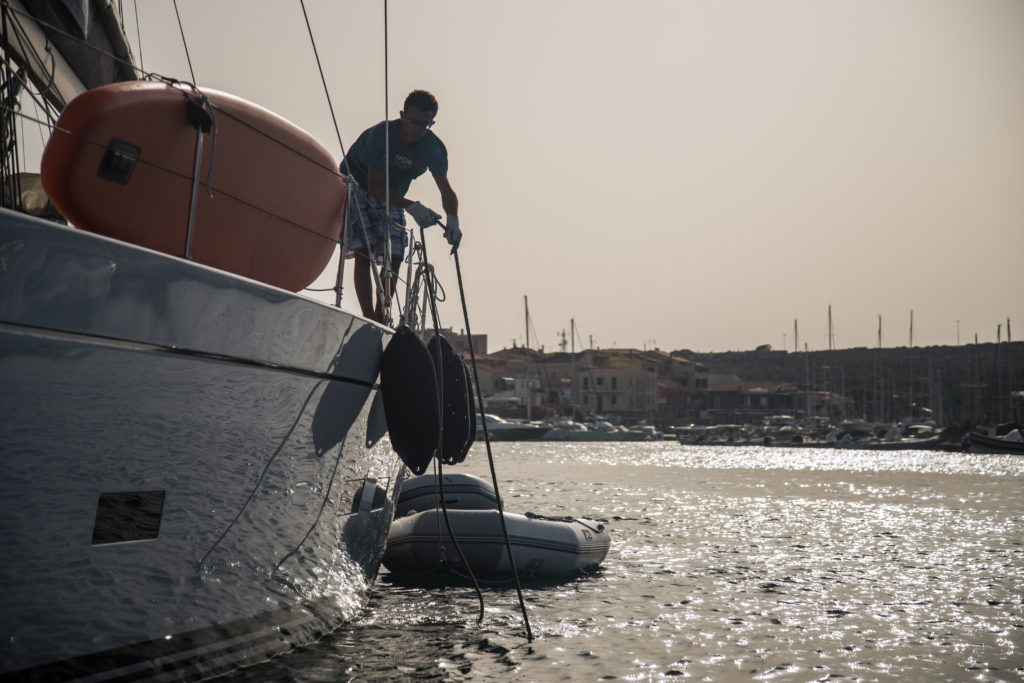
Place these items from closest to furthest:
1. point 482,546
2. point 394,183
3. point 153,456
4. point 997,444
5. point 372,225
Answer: point 153,456
point 372,225
point 394,183
point 482,546
point 997,444

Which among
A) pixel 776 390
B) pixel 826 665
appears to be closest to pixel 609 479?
pixel 826 665

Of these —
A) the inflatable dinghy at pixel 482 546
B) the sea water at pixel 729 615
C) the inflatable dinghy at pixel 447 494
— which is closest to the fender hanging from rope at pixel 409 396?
the sea water at pixel 729 615

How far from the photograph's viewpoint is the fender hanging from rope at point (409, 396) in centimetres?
471

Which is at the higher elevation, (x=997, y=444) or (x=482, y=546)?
(x=482, y=546)

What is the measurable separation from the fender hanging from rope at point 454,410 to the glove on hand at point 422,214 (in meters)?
0.76

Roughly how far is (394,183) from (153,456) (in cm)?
295

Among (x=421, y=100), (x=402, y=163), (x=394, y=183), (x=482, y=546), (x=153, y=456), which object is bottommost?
(x=482, y=546)

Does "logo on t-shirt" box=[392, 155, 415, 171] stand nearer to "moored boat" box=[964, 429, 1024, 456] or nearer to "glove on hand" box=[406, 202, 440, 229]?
"glove on hand" box=[406, 202, 440, 229]

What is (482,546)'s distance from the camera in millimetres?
6770

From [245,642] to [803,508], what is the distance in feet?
45.7

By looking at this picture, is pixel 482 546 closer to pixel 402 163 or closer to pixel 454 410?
pixel 454 410

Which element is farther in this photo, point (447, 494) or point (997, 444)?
point (997, 444)

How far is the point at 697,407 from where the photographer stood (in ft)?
287

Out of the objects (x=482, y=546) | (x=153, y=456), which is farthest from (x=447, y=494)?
(x=153, y=456)
